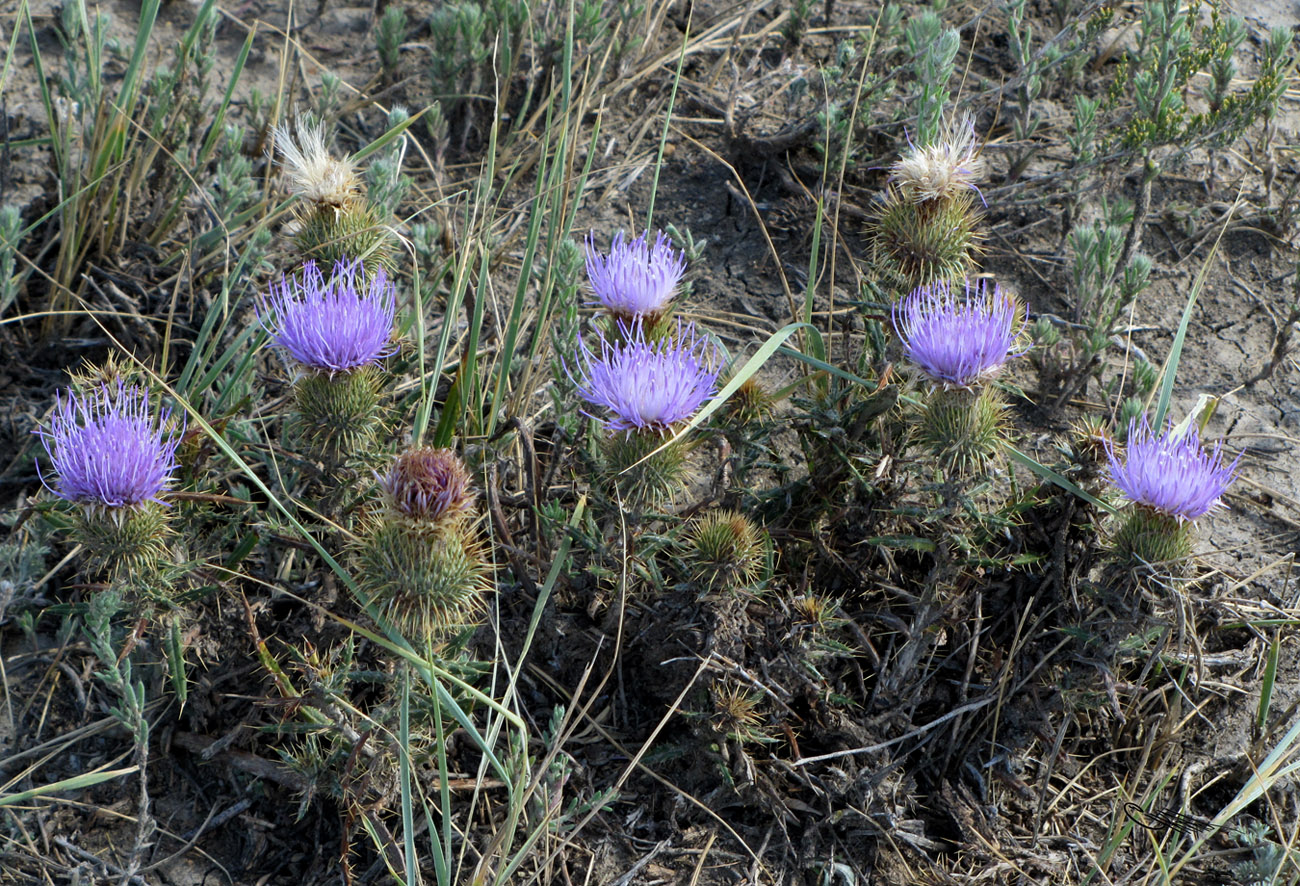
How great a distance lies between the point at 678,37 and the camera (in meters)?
5.04

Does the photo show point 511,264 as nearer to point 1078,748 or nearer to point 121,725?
point 121,725

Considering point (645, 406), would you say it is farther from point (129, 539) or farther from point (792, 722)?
point (129, 539)

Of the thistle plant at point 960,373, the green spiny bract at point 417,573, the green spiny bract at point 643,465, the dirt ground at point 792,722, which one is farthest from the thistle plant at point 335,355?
the thistle plant at point 960,373

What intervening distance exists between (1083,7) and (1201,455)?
113 inches

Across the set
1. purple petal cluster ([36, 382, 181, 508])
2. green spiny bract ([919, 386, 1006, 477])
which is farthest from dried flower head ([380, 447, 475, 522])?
green spiny bract ([919, 386, 1006, 477])

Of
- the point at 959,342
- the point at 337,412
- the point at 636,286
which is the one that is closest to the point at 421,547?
the point at 337,412

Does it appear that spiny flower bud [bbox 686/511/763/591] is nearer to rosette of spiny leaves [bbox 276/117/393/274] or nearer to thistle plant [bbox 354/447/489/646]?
thistle plant [bbox 354/447/489/646]

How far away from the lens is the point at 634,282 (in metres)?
3.02

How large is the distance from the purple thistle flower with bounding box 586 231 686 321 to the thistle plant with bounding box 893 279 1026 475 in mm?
664

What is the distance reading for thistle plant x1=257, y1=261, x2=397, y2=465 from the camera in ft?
9.14

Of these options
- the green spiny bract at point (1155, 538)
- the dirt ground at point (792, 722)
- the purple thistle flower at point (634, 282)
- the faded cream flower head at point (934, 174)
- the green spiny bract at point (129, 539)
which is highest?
the faded cream flower head at point (934, 174)

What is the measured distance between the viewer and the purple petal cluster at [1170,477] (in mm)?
2830

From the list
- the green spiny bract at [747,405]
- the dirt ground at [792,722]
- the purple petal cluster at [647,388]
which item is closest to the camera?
the purple petal cluster at [647,388]

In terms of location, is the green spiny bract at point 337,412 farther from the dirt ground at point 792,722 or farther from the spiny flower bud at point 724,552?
the spiny flower bud at point 724,552
